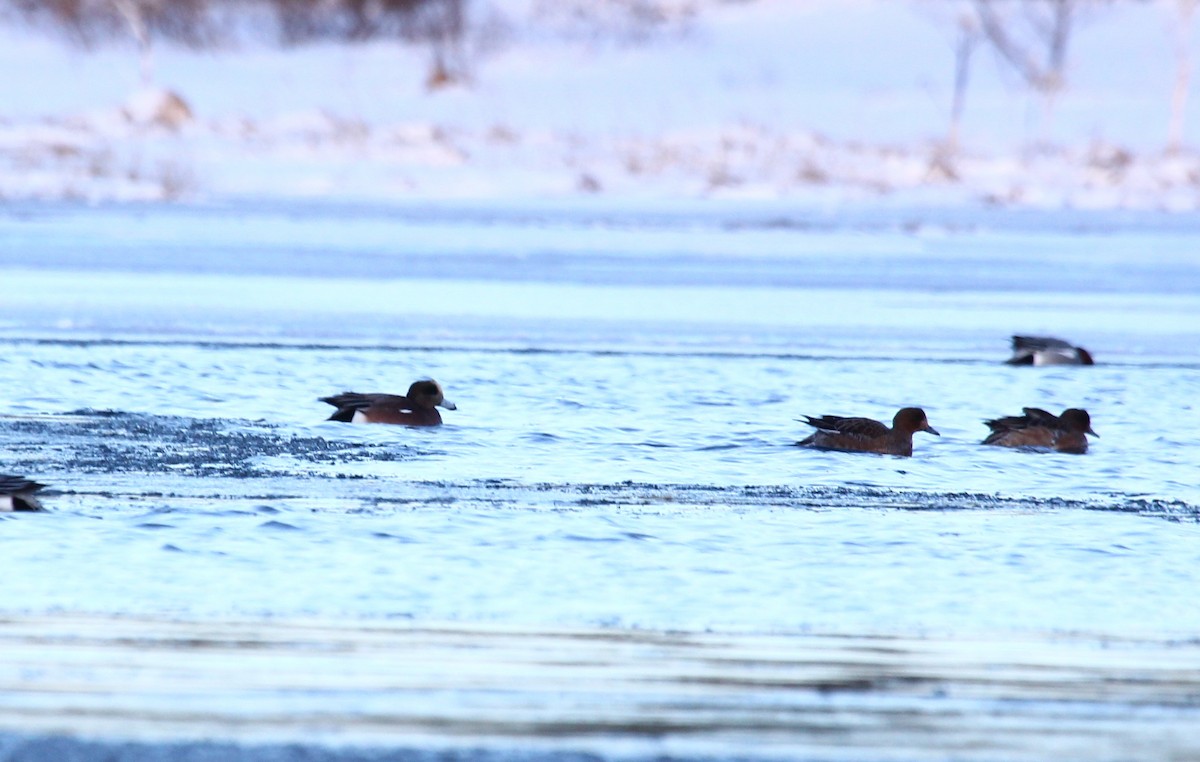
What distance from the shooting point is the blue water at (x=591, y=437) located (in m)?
4.66

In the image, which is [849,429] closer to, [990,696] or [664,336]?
[990,696]

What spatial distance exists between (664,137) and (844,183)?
532 cm

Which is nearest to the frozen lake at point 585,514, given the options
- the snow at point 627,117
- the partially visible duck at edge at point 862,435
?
the partially visible duck at edge at point 862,435

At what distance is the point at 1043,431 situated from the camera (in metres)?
7.11

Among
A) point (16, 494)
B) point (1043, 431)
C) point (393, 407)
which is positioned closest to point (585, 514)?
point (16, 494)

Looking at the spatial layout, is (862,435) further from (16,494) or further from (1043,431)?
(16,494)

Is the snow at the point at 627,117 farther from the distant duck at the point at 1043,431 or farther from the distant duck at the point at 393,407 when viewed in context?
the distant duck at the point at 1043,431

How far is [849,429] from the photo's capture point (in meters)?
6.84

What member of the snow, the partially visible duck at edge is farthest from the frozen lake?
the snow

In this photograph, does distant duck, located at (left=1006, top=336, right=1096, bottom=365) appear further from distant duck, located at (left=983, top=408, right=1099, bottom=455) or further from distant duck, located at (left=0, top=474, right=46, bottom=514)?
distant duck, located at (left=0, top=474, right=46, bottom=514)

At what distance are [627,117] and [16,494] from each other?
95.0ft

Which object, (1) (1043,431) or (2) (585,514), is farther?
(1) (1043,431)

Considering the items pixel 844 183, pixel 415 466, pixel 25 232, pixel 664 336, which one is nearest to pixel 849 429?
pixel 415 466

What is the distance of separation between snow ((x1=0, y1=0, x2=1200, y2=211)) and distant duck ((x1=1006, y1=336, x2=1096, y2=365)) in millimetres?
11824
